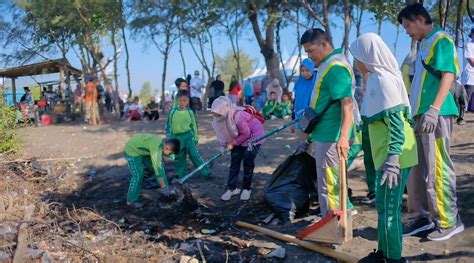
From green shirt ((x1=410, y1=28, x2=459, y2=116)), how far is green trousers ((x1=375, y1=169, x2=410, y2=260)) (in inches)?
31.1

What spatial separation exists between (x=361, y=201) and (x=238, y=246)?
1.51 metres

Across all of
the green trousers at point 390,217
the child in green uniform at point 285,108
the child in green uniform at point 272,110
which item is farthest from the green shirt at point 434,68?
the child in green uniform at point 272,110

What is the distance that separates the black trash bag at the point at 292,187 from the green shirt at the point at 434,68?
4.38 feet

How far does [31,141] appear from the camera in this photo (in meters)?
11.2

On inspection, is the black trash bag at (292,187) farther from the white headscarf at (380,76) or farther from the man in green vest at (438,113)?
the white headscarf at (380,76)

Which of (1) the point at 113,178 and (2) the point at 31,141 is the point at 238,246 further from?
(2) the point at 31,141

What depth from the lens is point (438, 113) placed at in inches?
139

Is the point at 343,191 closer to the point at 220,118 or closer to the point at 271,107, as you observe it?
the point at 220,118

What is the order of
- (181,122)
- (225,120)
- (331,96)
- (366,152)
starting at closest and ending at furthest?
(331,96) < (366,152) < (225,120) < (181,122)

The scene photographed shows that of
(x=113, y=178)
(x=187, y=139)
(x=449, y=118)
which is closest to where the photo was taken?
(x=449, y=118)

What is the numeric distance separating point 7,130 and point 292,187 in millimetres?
6303

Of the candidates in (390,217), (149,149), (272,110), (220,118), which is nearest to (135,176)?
(149,149)

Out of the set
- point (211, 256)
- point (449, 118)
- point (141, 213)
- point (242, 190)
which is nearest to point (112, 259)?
point (211, 256)

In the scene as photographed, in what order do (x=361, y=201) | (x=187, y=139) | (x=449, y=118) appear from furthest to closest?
(x=187, y=139) → (x=361, y=201) → (x=449, y=118)
